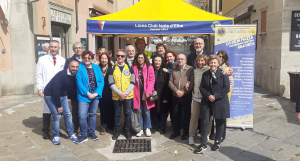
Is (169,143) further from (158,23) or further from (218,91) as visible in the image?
(158,23)

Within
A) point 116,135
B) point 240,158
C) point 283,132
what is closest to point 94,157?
point 116,135

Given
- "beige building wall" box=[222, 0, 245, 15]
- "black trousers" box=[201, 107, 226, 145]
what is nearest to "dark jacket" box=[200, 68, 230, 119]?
"black trousers" box=[201, 107, 226, 145]

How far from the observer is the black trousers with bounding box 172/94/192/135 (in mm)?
4531

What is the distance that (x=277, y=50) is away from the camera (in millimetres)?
8070

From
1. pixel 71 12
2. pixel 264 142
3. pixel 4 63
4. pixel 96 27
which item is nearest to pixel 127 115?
pixel 96 27

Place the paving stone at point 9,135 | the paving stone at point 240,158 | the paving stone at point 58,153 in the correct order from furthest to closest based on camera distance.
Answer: the paving stone at point 9,135, the paving stone at point 58,153, the paving stone at point 240,158

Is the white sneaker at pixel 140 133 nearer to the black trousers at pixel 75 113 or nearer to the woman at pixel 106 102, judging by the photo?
the woman at pixel 106 102

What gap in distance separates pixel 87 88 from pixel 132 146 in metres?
1.27

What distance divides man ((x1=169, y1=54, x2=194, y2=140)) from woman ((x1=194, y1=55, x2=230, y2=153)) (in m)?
0.42

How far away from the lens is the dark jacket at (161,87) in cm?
483

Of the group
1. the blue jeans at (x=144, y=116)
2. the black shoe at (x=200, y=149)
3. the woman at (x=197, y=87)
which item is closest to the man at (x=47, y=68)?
the blue jeans at (x=144, y=116)

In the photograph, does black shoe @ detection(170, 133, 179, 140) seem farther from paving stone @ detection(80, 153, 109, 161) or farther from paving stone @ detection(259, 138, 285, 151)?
paving stone @ detection(259, 138, 285, 151)

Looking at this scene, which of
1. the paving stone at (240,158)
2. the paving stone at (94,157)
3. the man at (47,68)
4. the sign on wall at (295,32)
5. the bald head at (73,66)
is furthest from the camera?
the sign on wall at (295,32)

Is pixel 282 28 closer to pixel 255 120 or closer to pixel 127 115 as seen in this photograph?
pixel 255 120
